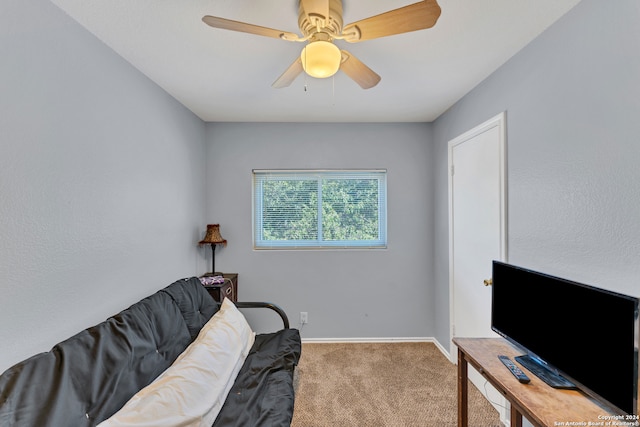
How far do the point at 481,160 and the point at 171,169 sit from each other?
2.55m

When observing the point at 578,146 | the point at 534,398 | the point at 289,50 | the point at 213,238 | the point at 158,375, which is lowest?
the point at 158,375

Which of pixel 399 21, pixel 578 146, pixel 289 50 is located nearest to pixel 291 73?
pixel 289 50

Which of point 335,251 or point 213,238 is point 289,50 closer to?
point 213,238

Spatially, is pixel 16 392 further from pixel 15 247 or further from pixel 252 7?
pixel 252 7

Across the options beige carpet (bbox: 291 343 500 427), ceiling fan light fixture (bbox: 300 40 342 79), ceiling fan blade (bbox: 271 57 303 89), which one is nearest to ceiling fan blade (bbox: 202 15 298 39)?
ceiling fan light fixture (bbox: 300 40 342 79)

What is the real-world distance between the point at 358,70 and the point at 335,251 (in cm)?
197

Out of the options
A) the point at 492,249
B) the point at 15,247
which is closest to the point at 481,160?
the point at 492,249

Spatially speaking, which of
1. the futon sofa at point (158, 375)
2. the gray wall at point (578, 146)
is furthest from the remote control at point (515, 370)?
the futon sofa at point (158, 375)

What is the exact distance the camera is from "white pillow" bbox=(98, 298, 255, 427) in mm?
1166

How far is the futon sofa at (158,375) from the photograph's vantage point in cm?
102

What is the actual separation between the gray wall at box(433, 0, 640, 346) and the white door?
115 millimetres

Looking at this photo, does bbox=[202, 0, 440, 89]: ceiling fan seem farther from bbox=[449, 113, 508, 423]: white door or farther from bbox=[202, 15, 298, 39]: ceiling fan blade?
bbox=[449, 113, 508, 423]: white door

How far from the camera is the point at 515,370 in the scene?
1.34 m

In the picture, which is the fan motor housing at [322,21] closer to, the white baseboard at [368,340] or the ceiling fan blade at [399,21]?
the ceiling fan blade at [399,21]
